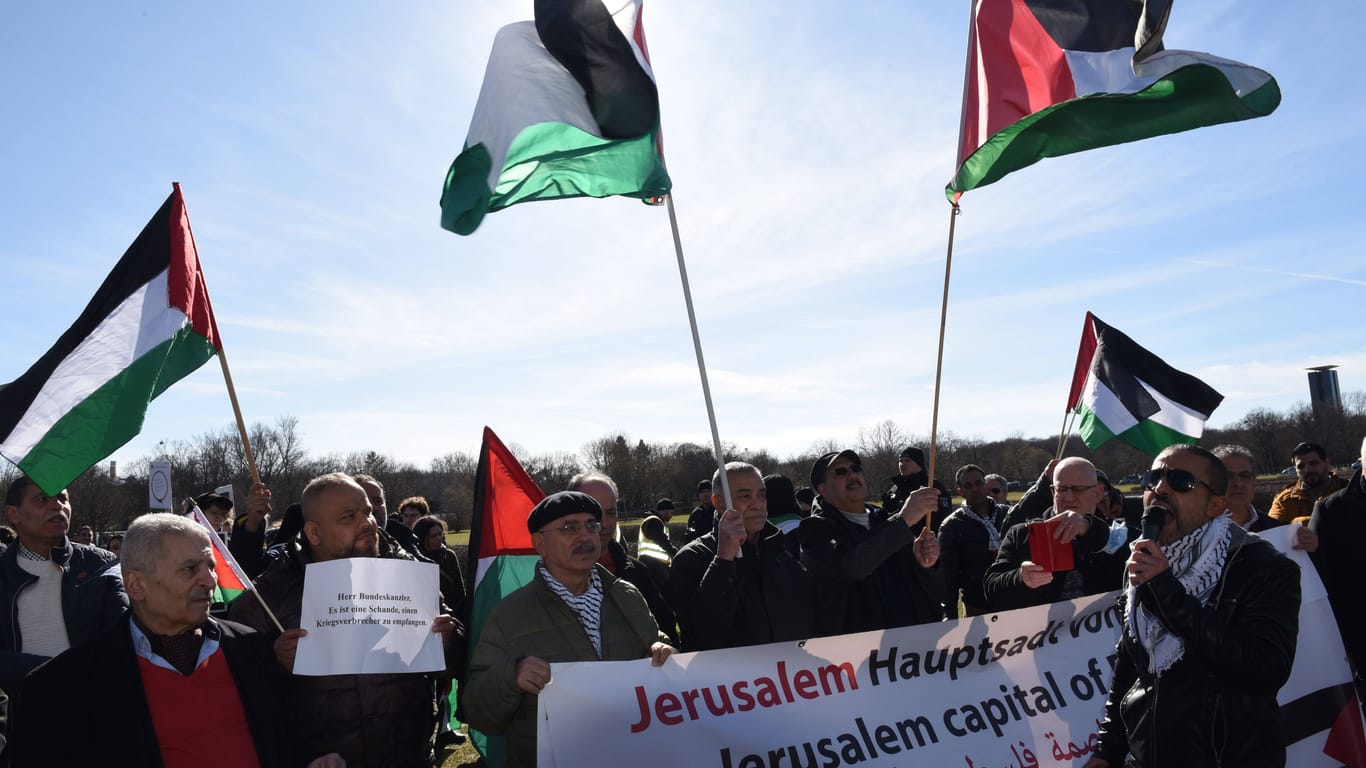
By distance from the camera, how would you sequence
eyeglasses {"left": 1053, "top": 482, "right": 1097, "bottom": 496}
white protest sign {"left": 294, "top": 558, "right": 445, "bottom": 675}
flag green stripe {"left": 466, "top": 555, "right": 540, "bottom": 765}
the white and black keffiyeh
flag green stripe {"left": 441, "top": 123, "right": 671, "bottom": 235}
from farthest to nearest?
flag green stripe {"left": 466, "top": 555, "right": 540, "bottom": 765}
eyeglasses {"left": 1053, "top": 482, "right": 1097, "bottom": 496}
flag green stripe {"left": 441, "top": 123, "right": 671, "bottom": 235}
the white and black keffiyeh
white protest sign {"left": 294, "top": 558, "right": 445, "bottom": 675}

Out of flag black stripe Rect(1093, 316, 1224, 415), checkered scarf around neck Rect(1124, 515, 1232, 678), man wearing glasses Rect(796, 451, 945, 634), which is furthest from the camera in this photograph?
flag black stripe Rect(1093, 316, 1224, 415)

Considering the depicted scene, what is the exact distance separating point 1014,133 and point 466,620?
413 cm

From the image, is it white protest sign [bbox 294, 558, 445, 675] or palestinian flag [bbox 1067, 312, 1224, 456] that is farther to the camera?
palestinian flag [bbox 1067, 312, 1224, 456]

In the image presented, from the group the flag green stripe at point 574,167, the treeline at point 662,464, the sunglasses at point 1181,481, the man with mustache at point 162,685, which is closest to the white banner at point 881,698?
the man with mustache at point 162,685

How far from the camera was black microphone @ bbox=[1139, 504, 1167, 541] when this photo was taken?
Answer: 3186 mm

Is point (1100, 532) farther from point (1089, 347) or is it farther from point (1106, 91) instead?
point (1089, 347)

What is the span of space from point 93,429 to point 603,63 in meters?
2.98

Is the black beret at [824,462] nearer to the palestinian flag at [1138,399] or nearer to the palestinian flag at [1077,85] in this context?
the palestinian flag at [1077,85]

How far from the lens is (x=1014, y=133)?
4590mm

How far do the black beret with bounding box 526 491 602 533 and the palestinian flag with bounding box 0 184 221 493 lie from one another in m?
2.00

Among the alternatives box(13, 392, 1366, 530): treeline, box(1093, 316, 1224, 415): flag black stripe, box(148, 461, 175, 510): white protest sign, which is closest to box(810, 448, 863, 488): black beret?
box(1093, 316, 1224, 415): flag black stripe

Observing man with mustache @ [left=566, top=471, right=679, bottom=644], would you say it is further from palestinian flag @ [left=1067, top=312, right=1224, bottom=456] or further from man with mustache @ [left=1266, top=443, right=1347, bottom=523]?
man with mustache @ [left=1266, top=443, right=1347, bottom=523]

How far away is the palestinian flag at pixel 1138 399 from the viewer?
316 inches

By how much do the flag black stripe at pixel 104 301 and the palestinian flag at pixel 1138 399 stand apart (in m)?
7.14
